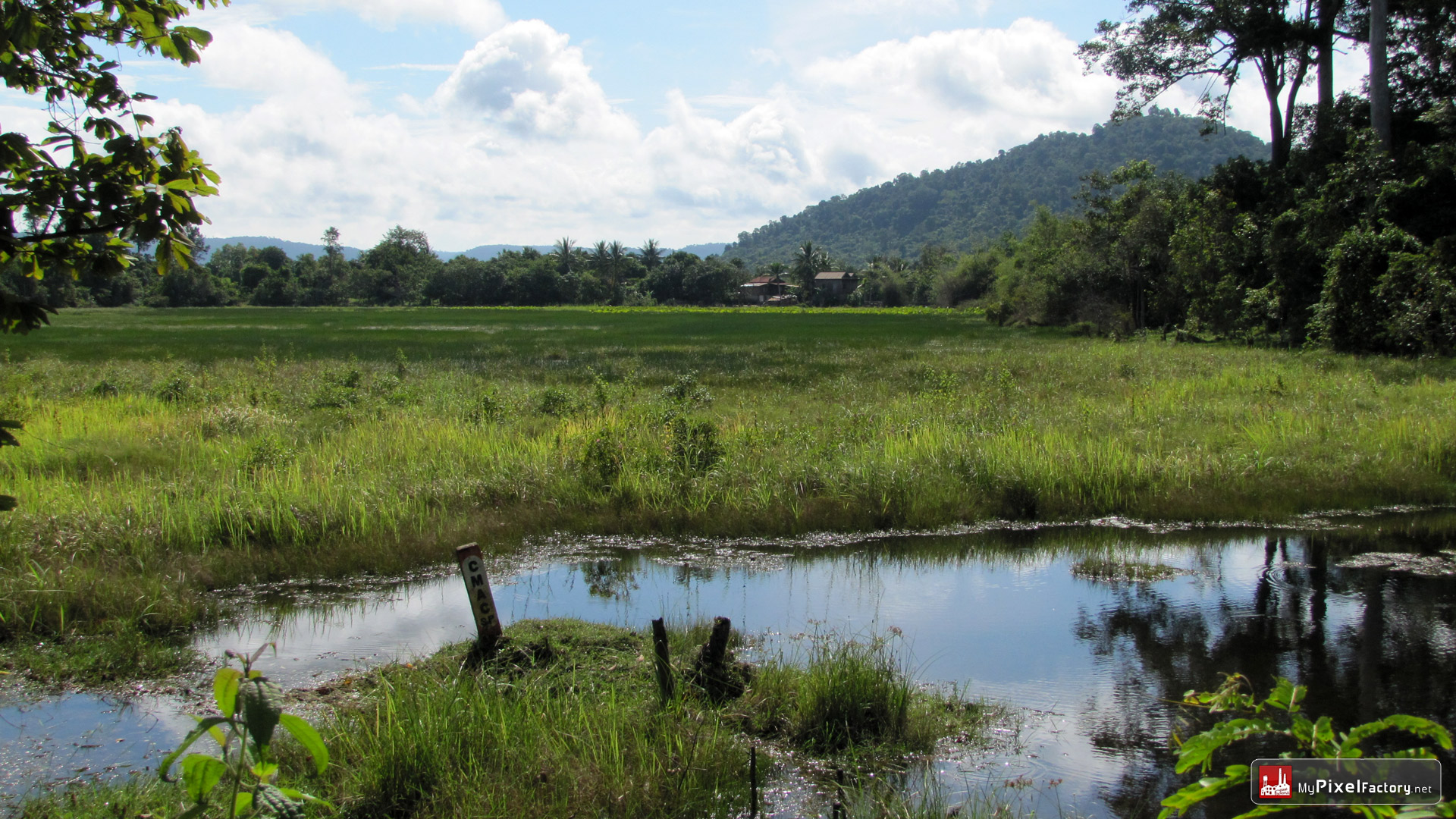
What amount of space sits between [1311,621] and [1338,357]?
56.6 ft

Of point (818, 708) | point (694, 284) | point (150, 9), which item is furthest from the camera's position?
point (694, 284)

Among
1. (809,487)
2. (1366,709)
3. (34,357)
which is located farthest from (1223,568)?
(34,357)

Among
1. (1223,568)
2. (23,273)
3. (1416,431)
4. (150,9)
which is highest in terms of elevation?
(150,9)

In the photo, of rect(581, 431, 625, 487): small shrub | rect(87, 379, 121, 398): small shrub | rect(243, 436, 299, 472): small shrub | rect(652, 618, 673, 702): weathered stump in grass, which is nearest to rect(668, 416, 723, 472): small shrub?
rect(581, 431, 625, 487): small shrub

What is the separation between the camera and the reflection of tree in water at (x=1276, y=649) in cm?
496

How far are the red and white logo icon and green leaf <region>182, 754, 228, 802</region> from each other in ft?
8.67

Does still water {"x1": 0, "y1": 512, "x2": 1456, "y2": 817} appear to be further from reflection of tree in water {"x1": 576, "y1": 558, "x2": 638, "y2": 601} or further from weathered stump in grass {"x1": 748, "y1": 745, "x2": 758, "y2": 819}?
weathered stump in grass {"x1": 748, "y1": 745, "x2": 758, "y2": 819}

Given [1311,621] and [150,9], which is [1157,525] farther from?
[150,9]

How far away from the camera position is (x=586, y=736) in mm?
4352

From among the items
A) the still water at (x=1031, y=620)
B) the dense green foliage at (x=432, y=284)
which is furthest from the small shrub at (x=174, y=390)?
the dense green foliage at (x=432, y=284)

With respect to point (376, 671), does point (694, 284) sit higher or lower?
higher

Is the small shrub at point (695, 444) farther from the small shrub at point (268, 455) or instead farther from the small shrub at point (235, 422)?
the small shrub at point (235, 422)

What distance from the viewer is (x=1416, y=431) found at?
37.9ft

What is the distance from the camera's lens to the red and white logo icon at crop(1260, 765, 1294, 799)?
2.27m
